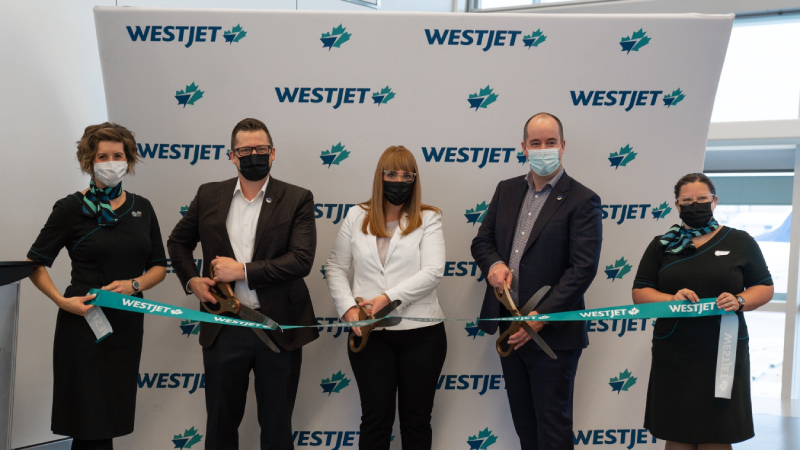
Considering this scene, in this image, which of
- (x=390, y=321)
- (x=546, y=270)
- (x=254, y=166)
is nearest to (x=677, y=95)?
(x=546, y=270)

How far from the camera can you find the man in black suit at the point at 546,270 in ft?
8.80

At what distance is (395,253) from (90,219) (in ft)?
4.70

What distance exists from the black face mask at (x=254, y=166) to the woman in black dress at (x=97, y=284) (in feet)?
1.79

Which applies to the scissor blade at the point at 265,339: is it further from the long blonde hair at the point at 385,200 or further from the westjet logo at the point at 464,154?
the westjet logo at the point at 464,154

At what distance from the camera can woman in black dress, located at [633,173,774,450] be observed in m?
2.54

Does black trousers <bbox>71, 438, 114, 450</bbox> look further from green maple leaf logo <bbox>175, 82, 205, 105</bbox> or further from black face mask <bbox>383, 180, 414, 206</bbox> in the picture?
green maple leaf logo <bbox>175, 82, 205, 105</bbox>

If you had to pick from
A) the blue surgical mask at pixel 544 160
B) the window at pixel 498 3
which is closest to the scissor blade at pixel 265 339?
the blue surgical mask at pixel 544 160

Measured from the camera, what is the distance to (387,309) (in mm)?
2762

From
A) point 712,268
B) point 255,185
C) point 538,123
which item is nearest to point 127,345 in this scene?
point 255,185

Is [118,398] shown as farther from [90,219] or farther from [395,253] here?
[395,253]

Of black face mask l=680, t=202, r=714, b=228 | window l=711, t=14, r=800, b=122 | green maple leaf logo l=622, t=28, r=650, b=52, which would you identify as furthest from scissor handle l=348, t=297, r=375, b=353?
window l=711, t=14, r=800, b=122

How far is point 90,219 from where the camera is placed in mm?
2674

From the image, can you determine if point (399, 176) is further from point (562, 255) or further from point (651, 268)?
point (651, 268)

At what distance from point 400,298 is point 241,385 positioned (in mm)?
865
